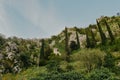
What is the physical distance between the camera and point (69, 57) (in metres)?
92.9

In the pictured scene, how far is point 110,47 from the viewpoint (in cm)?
9244

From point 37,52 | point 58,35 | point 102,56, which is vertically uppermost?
point 58,35

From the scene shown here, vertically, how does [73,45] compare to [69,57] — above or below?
above

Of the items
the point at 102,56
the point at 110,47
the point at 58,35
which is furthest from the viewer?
the point at 58,35

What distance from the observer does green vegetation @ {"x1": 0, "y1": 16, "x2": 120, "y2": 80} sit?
208 ft

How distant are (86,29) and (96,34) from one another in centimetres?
874

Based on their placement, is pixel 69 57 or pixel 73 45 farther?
pixel 73 45

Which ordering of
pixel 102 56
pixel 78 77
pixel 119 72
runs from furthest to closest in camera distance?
pixel 102 56 → pixel 119 72 → pixel 78 77

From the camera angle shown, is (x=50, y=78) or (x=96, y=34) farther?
(x=96, y=34)

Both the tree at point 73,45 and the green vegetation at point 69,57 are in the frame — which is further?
the tree at point 73,45

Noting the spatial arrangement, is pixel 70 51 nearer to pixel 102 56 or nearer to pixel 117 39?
pixel 117 39

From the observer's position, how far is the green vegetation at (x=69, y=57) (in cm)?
6341

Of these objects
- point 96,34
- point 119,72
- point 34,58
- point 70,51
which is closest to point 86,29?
point 96,34

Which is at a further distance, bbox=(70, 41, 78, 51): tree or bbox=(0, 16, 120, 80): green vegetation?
bbox=(70, 41, 78, 51): tree
